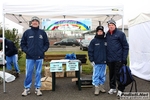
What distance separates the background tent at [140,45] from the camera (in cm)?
711

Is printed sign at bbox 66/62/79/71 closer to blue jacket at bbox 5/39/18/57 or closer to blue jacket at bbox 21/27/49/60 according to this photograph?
blue jacket at bbox 21/27/49/60

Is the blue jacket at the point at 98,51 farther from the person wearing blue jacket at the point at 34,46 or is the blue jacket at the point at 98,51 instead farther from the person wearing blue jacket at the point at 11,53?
the person wearing blue jacket at the point at 11,53

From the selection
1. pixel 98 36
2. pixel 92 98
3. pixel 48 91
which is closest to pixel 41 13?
pixel 98 36

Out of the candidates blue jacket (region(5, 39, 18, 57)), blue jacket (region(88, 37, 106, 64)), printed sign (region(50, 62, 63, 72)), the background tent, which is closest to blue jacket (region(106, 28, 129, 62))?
blue jacket (region(88, 37, 106, 64))

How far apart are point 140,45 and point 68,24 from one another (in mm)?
2830

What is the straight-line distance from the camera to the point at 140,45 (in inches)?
302

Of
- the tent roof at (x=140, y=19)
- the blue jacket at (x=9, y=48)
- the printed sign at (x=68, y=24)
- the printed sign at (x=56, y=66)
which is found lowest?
the printed sign at (x=56, y=66)

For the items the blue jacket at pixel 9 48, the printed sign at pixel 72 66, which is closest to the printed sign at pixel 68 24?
the printed sign at pixel 72 66

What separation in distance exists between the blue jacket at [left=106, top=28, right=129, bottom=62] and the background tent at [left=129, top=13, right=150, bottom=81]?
87.3 inches

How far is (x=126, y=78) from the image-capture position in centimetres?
504

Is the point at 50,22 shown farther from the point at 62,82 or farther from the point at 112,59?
the point at 112,59

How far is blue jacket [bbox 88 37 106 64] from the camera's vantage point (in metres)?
5.33

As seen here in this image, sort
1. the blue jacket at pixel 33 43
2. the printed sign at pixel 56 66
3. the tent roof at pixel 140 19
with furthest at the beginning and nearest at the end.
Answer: the tent roof at pixel 140 19
the printed sign at pixel 56 66
the blue jacket at pixel 33 43

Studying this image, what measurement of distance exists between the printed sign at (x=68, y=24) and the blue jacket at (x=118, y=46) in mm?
1639
